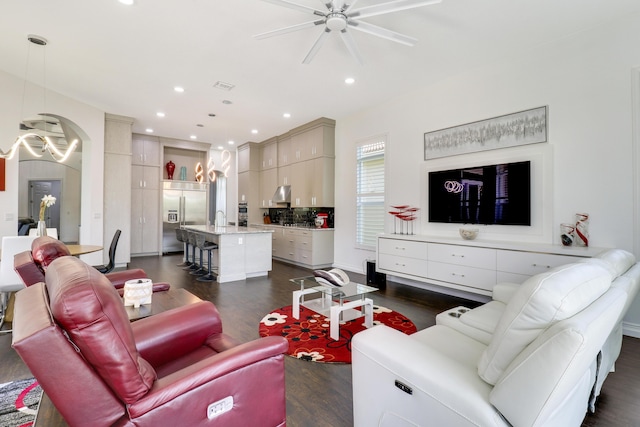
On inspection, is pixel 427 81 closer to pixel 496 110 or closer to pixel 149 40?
pixel 496 110

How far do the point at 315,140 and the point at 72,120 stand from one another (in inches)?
182

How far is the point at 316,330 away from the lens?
3.14 m

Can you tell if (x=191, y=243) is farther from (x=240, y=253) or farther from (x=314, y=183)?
(x=314, y=183)

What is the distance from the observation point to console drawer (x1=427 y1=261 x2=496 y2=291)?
357 cm

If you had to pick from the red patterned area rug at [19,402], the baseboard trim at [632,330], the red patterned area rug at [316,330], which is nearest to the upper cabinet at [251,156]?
the red patterned area rug at [316,330]

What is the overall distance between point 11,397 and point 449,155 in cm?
509

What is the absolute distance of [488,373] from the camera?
117 cm

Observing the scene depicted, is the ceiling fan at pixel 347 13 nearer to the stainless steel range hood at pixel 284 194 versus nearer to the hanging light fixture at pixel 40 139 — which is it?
the hanging light fixture at pixel 40 139

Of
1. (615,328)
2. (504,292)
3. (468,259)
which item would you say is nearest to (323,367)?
(504,292)

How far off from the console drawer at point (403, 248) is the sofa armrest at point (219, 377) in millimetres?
3254

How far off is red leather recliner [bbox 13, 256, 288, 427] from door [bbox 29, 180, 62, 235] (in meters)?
11.3

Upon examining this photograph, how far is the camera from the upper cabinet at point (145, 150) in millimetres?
7797

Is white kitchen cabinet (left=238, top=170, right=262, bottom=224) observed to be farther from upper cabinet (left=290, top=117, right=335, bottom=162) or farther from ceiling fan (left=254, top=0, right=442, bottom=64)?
ceiling fan (left=254, top=0, right=442, bottom=64)

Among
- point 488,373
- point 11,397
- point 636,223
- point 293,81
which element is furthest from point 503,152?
point 11,397
